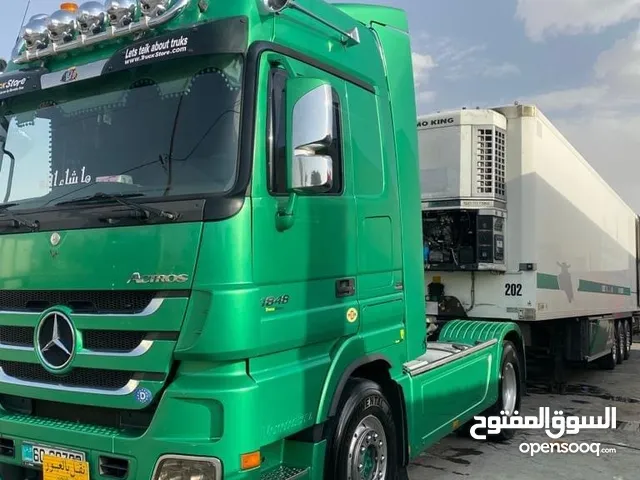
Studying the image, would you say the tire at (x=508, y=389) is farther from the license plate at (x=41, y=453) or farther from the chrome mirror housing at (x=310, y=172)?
the license plate at (x=41, y=453)

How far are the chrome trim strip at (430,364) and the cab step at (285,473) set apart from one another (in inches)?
55.5

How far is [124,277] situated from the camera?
10.7 ft

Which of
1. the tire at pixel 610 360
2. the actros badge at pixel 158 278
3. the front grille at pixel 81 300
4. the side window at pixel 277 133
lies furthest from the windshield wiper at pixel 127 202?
the tire at pixel 610 360

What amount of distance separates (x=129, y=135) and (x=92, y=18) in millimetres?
783

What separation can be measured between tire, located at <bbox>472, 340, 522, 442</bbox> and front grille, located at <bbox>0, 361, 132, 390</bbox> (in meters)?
4.44

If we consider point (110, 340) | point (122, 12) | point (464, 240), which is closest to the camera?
point (110, 340)

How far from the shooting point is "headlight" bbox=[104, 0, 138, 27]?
140 inches

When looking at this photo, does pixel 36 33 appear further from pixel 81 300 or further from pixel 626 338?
pixel 626 338

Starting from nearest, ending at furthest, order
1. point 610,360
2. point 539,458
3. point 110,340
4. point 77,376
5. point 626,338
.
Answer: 1. point 110,340
2. point 77,376
3. point 539,458
4. point 610,360
5. point 626,338

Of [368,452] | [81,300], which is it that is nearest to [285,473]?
[368,452]

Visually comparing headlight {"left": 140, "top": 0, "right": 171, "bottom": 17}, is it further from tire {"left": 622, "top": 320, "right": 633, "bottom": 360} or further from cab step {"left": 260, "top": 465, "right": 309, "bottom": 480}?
tire {"left": 622, "top": 320, "right": 633, "bottom": 360}

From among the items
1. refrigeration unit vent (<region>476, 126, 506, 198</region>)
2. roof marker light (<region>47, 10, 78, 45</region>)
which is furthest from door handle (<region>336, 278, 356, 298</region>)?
refrigeration unit vent (<region>476, 126, 506, 198</region>)

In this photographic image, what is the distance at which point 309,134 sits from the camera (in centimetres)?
326

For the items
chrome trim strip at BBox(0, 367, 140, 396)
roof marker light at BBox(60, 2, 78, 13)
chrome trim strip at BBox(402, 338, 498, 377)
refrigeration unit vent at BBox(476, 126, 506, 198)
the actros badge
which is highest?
roof marker light at BBox(60, 2, 78, 13)
